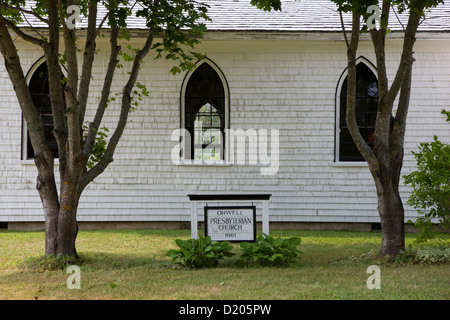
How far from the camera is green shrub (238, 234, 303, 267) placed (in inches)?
326

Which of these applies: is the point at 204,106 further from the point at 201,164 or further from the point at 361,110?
the point at 361,110

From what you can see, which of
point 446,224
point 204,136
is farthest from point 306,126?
point 446,224

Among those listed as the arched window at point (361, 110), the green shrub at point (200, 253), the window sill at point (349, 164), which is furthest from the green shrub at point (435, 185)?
the arched window at point (361, 110)

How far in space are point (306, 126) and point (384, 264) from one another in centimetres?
510

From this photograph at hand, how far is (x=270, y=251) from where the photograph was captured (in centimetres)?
828

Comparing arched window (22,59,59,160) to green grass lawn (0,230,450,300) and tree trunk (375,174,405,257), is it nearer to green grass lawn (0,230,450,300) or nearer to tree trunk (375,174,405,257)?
green grass lawn (0,230,450,300)

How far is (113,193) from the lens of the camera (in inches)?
504

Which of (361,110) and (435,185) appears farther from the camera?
(361,110)

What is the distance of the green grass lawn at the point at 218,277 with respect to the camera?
652 centimetres

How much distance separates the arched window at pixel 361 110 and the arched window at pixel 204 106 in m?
2.81

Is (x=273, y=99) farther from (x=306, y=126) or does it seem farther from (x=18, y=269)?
(x=18, y=269)

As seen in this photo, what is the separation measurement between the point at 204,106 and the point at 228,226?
503cm

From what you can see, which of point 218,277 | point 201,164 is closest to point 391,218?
point 218,277

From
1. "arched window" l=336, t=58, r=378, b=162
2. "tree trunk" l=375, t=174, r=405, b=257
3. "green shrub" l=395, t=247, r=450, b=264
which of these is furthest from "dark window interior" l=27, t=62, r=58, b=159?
"green shrub" l=395, t=247, r=450, b=264
